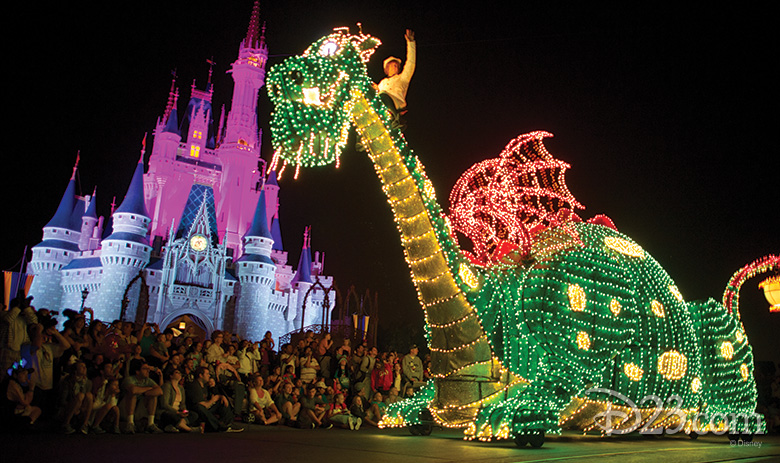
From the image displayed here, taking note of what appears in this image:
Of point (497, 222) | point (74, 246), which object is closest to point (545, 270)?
point (497, 222)

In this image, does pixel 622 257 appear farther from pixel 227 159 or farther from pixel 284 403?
pixel 227 159

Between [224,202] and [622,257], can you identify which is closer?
[622,257]

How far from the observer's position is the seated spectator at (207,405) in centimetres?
781

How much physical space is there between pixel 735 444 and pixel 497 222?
4.21m

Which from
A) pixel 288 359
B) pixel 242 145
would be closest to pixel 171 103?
pixel 242 145

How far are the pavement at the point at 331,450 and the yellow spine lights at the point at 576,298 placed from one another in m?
1.46

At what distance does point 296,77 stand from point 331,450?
370 cm

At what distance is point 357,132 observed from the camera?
6.90 m

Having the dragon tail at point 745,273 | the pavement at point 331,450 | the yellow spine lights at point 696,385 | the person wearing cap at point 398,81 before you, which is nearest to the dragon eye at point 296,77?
the person wearing cap at point 398,81

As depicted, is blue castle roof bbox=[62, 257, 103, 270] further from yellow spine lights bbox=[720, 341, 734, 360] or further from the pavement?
yellow spine lights bbox=[720, 341, 734, 360]

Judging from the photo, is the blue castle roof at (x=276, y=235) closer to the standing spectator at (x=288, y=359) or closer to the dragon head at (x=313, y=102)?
the standing spectator at (x=288, y=359)

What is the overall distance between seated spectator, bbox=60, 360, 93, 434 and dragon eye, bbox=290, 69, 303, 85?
401 centimetres

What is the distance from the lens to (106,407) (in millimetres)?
6895

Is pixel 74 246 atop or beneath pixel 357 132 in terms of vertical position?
atop
